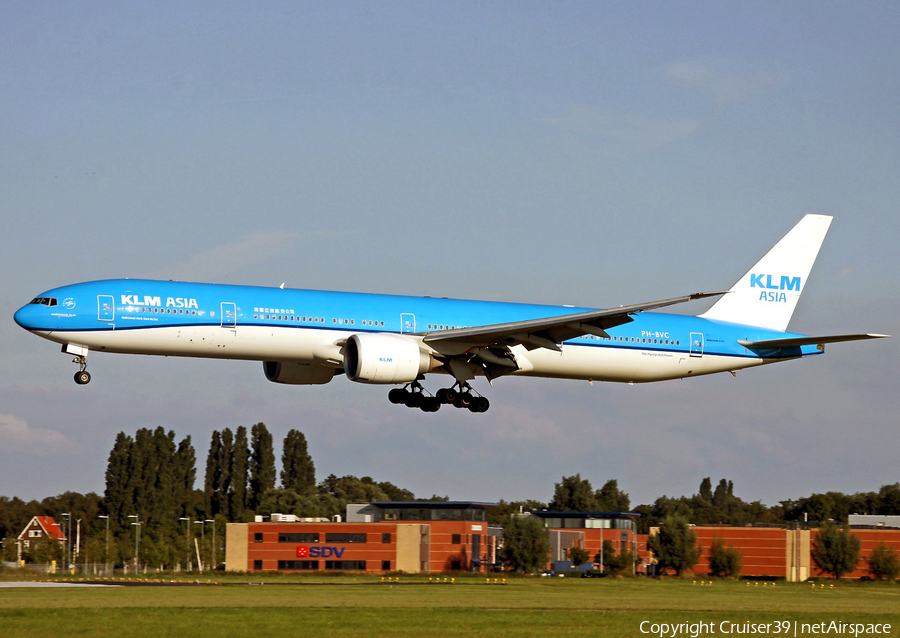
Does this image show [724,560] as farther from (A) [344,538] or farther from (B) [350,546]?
(A) [344,538]

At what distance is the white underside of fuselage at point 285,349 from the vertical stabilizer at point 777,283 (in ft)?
21.0

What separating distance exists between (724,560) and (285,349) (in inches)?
2522

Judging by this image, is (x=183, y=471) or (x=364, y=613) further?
(x=183, y=471)

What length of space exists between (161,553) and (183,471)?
935 inches

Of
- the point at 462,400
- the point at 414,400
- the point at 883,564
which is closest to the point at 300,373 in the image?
the point at 414,400

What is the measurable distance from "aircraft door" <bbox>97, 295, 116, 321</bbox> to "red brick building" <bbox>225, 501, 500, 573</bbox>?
58.4 metres

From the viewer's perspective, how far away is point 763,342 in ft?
159

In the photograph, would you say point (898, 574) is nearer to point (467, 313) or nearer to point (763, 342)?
point (763, 342)

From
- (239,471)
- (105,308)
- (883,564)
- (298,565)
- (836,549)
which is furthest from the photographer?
(239,471)

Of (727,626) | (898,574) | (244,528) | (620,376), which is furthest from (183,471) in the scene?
(727,626)

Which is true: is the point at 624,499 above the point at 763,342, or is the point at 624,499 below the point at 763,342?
below

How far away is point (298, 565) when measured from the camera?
3725 inches

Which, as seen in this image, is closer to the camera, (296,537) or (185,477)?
(296,537)

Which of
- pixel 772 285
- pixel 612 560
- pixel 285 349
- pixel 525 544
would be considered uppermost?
pixel 772 285
